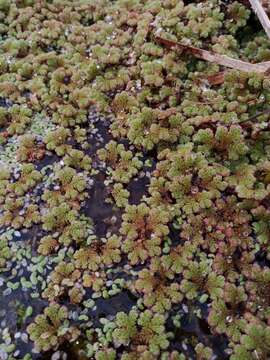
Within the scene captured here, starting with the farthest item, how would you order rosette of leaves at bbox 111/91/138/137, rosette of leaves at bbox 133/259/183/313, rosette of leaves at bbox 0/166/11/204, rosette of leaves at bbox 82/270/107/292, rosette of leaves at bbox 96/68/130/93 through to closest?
rosette of leaves at bbox 96/68/130/93 < rosette of leaves at bbox 111/91/138/137 < rosette of leaves at bbox 0/166/11/204 < rosette of leaves at bbox 82/270/107/292 < rosette of leaves at bbox 133/259/183/313

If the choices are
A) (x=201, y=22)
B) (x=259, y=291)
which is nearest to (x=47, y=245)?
(x=259, y=291)

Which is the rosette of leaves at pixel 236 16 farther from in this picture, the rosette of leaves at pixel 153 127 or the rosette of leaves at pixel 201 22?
the rosette of leaves at pixel 153 127

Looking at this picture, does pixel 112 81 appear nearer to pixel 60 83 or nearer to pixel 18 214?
pixel 60 83

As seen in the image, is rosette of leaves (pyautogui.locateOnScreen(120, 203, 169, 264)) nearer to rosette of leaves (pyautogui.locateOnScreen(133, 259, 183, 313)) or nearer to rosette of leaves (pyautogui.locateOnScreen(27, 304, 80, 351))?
rosette of leaves (pyautogui.locateOnScreen(133, 259, 183, 313))

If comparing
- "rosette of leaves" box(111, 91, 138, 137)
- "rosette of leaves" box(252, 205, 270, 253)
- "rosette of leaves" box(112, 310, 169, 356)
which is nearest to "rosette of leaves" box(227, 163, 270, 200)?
"rosette of leaves" box(252, 205, 270, 253)

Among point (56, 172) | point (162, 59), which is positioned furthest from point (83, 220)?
point (162, 59)

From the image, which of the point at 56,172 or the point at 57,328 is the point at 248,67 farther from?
the point at 57,328
